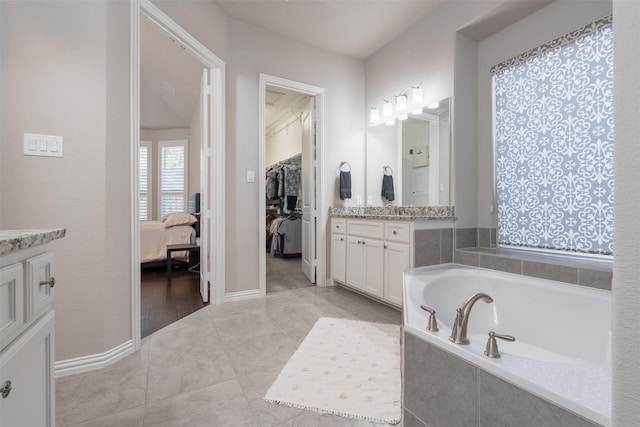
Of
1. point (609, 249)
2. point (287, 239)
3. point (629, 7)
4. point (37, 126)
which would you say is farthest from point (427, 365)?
point (287, 239)

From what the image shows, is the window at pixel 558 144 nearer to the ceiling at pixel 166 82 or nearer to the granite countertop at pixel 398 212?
the granite countertop at pixel 398 212

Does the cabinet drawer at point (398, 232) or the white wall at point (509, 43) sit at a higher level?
the white wall at point (509, 43)

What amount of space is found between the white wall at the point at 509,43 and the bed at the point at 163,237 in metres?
3.81

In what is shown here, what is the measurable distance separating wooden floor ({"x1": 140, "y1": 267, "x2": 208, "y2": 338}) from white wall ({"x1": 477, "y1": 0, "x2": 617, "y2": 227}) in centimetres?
285

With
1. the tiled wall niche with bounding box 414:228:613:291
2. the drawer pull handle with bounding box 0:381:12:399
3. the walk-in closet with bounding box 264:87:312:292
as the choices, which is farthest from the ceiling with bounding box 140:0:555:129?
the drawer pull handle with bounding box 0:381:12:399

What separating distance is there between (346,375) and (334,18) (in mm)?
3080

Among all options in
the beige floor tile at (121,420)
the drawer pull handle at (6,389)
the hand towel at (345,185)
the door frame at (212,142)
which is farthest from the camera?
the hand towel at (345,185)

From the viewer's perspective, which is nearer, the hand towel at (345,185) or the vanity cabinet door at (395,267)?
the vanity cabinet door at (395,267)

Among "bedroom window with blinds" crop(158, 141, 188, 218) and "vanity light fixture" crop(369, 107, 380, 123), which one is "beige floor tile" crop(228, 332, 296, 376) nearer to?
"vanity light fixture" crop(369, 107, 380, 123)

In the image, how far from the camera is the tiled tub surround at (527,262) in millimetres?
1653

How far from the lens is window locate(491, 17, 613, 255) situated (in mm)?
1837

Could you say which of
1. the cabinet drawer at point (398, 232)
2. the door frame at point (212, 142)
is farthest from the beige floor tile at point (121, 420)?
the cabinet drawer at point (398, 232)

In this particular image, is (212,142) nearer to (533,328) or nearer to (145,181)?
(533,328)

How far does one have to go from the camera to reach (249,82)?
291 centimetres
